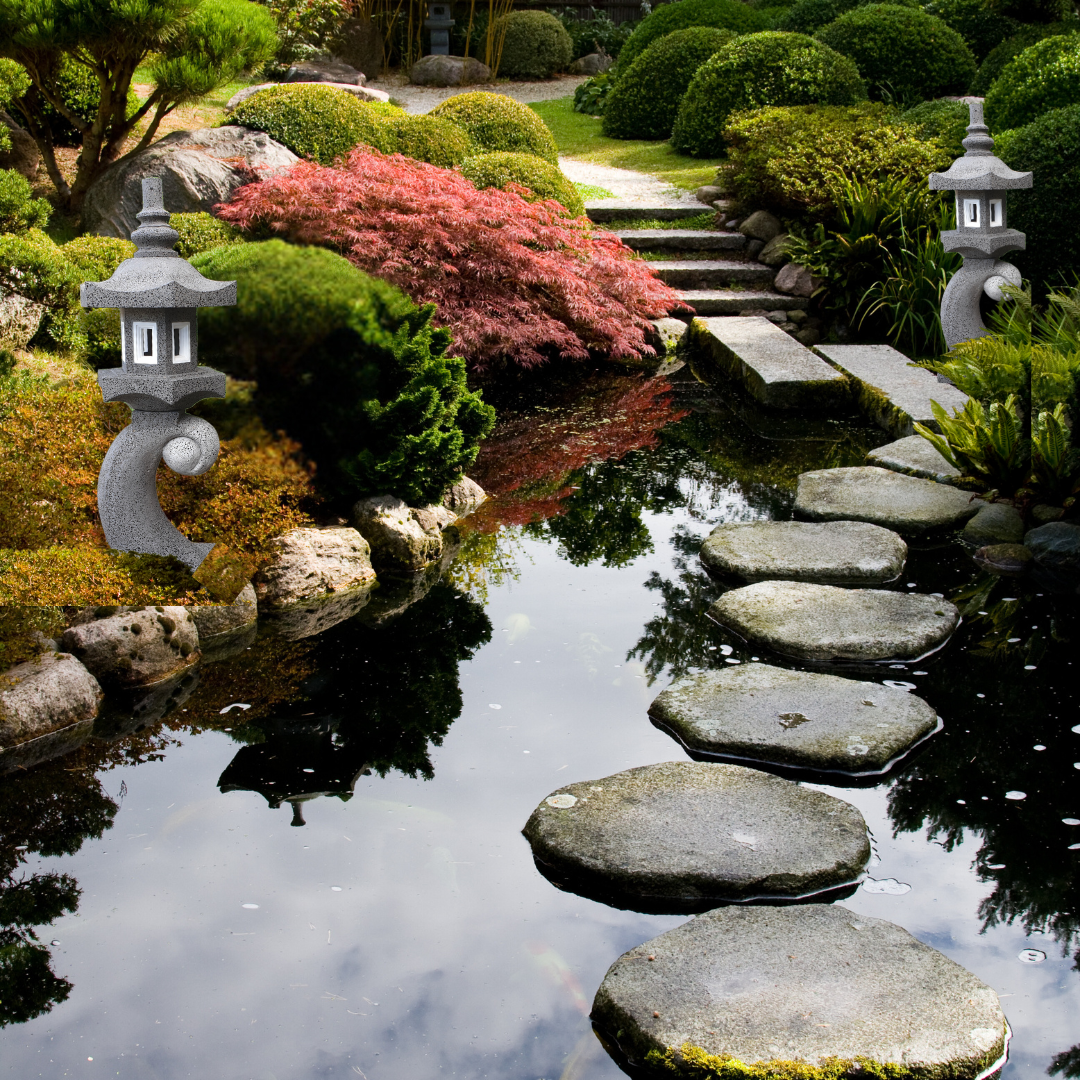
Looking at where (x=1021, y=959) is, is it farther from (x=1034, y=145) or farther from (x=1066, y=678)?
(x=1034, y=145)

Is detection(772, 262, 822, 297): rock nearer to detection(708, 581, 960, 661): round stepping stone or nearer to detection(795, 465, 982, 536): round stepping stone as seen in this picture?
detection(795, 465, 982, 536): round stepping stone

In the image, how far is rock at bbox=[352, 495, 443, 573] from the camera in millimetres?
5285

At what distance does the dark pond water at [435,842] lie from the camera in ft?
8.43

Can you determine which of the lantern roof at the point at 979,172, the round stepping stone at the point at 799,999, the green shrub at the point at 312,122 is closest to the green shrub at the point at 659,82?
the green shrub at the point at 312,122

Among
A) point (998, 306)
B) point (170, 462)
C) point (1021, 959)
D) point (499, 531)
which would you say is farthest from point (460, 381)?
point (1021, 959)

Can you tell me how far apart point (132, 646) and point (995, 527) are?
12.7 feet

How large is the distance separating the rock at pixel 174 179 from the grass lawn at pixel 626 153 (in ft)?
17.3

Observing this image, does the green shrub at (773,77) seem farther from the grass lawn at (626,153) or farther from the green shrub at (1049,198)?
the green shrub at (1049,198)

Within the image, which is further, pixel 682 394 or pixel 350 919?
pixel 682 394

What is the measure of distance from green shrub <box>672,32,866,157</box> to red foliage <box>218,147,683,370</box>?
16.4ft

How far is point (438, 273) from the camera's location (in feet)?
25.2

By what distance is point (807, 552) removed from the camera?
16.8 ft

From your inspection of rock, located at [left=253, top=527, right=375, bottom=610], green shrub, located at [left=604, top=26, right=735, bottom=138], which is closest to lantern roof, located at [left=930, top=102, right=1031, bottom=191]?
rock, located at [left=253, top=527, right=375, bottom=610]

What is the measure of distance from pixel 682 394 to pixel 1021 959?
19.1 feet
